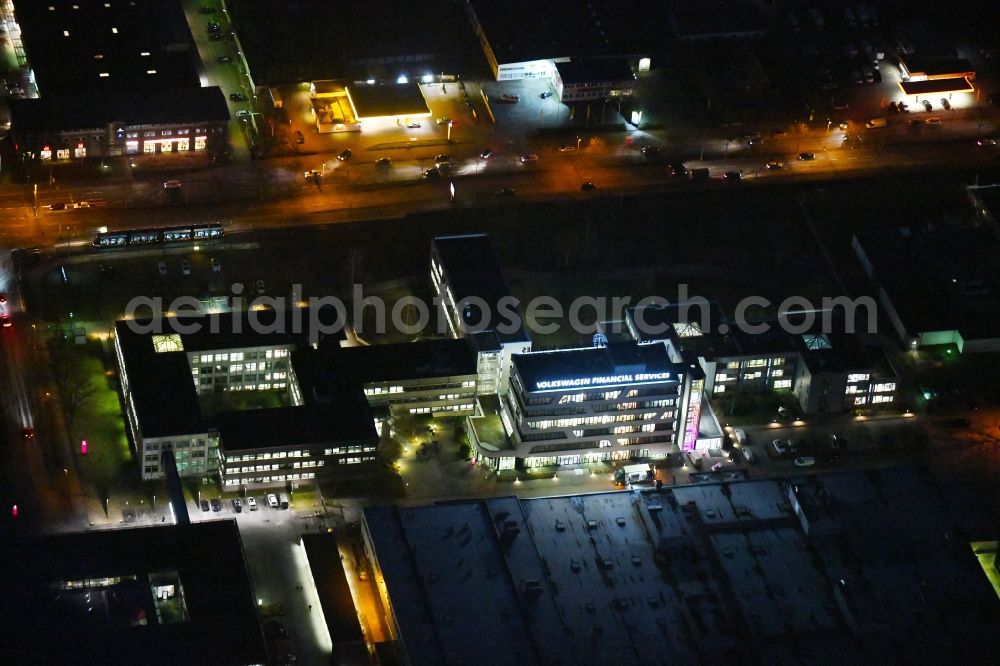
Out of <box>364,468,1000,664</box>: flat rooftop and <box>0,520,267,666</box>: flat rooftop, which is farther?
<box>364,468,1000,664</box>: flat rooftop

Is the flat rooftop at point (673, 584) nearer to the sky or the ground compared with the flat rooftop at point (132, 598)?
nearer to the ground

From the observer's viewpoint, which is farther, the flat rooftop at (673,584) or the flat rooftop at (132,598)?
the flat rooftop at (673,584)

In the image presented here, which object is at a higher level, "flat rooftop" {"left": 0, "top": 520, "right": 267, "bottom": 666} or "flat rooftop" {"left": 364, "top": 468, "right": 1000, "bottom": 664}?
"flat rooftop" {"left": 0, "top": 520, "right": 267, "bottom": 666}

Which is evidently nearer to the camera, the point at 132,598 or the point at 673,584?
the point at 132,598

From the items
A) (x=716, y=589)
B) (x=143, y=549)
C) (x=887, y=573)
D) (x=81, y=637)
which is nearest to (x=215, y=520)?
(x=143, y=549)

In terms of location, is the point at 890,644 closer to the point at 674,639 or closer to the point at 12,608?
the point at 674,639

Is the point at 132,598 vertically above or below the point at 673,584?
above
